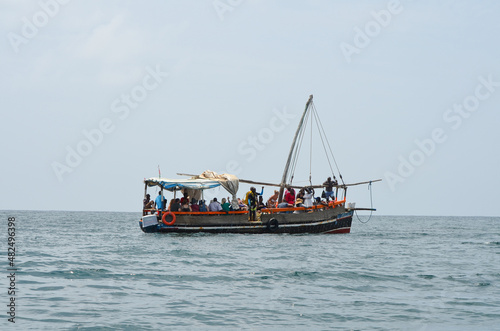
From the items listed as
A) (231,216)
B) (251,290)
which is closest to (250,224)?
(231,216)

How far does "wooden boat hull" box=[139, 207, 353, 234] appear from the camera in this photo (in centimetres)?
3488

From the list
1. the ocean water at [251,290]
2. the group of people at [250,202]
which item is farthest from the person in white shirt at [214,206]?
the ocean water at [251,290]

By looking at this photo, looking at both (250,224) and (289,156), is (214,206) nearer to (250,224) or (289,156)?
(250,224)

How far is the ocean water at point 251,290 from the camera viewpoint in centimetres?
1348

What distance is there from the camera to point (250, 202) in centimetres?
3506

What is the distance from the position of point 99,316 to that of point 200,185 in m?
21.9

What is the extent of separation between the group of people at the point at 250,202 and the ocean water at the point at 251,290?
6.88m

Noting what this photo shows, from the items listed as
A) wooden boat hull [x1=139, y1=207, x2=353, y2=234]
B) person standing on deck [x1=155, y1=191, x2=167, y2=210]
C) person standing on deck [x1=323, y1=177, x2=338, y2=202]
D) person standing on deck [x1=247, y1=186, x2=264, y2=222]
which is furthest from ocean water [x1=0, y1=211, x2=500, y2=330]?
person standing on deck [x1=323, y1=177, x2=338, y2=202]

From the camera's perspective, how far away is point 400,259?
25.8m

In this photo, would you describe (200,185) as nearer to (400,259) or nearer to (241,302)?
(400,259)

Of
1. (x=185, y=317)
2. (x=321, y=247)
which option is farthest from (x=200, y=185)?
(x=185, y=317)

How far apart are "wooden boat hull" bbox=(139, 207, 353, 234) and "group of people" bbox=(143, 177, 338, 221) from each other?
484 mm

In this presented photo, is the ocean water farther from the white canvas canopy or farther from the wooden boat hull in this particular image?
the white canvas canopy

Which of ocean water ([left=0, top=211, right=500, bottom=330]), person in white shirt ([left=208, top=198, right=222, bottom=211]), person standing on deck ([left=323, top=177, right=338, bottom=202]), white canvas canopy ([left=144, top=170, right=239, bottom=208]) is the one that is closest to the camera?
ocean water ([left=0, top=211, right=500, bottom=330])
